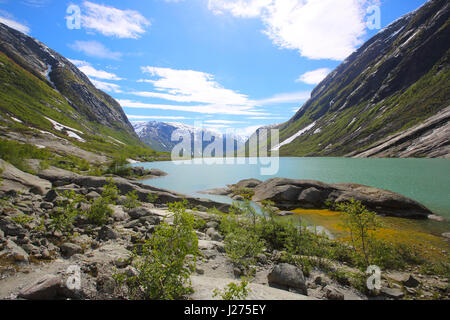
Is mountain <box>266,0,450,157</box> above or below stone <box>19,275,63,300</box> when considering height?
above

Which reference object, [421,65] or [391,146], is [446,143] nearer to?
[391,146]

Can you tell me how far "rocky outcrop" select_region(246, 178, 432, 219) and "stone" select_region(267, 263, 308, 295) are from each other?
79.2 feet

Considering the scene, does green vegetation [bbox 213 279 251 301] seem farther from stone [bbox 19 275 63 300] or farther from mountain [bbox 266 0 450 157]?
mountain [bbox 266 0 450 157]

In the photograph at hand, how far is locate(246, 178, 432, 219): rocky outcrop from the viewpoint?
27547 millimetres

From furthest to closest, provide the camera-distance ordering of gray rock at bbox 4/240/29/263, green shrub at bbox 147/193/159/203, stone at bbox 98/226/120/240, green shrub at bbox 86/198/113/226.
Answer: green shrub at bbox 147/193/159/203 < green shrub at bbox 86/198/113/226 < stone at bbox 98/226/120/240 < gray rock at bbox 4/240/29/263

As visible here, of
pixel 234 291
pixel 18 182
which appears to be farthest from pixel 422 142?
pixel 18 182

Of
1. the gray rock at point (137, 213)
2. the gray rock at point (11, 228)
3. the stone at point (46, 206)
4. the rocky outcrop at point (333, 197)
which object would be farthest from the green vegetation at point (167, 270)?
the rocky outcrop at point (333, 197)

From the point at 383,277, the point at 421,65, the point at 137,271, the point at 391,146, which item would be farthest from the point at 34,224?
the point at 421,65

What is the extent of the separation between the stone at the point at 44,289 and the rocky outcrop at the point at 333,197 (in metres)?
31.4

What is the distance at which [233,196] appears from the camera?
4188 cm

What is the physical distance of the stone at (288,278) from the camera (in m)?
8.74

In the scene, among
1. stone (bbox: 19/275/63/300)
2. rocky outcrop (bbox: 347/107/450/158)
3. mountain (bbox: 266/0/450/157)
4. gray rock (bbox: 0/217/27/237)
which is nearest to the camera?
stone (bbox: 19/275/63/300)

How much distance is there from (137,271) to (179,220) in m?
2.23

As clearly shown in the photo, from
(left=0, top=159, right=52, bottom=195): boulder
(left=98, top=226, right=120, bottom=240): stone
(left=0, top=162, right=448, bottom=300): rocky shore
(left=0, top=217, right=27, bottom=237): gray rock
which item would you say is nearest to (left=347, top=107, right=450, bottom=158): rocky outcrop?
(left=0, top=162, right=448, bottom=300): rocky shore
